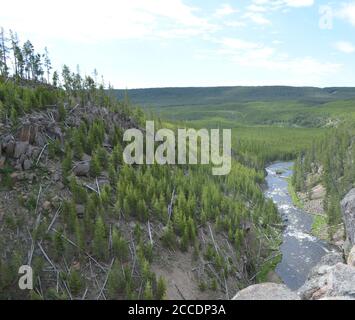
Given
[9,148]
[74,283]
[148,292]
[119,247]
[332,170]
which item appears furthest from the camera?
[332,170]

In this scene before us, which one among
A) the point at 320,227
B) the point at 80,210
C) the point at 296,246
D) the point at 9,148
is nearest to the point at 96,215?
the point at 80,210

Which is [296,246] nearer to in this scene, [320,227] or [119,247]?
[320,227]

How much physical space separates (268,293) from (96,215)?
72.5ft

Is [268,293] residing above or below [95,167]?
below

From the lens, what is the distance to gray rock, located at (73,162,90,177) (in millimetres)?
39719

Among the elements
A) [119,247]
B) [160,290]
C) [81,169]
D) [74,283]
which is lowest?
[160,290]

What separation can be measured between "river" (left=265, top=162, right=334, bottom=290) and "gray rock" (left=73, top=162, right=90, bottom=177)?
32068 mm

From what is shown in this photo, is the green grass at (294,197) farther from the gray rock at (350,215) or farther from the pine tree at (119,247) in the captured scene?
the pine tree at (119,247)

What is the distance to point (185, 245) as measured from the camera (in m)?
39.7

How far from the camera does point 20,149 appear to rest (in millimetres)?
36312

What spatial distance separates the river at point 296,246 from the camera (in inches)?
2055

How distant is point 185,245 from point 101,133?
18846 millimetres

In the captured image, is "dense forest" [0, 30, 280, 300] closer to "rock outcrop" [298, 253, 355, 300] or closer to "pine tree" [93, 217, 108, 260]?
"pine tree" [93, 217, 108, 260]
